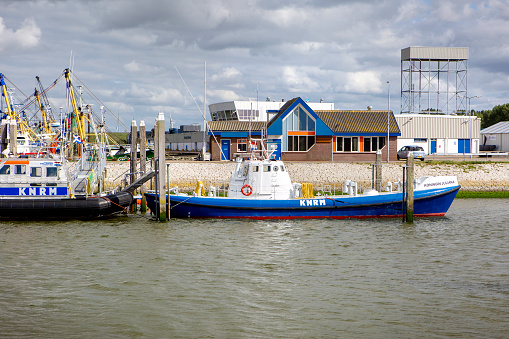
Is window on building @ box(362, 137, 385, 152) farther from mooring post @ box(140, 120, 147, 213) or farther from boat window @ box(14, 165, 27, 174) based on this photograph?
boat window @ box(14, 165, 27, 174)

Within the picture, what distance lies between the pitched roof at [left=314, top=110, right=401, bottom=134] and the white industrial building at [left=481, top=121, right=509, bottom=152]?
27.9 metres

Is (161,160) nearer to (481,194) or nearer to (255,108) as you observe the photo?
(481,194)

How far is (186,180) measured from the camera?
39.6 m

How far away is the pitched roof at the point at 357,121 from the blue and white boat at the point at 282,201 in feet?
74.7

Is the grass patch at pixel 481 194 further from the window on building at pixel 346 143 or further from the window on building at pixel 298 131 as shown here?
the window on building at pixel 298 131

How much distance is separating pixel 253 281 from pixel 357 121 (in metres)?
37.7

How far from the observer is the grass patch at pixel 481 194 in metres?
38.1

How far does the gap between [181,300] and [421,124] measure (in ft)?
171

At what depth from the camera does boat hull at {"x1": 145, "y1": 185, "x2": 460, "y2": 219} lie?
25234mm

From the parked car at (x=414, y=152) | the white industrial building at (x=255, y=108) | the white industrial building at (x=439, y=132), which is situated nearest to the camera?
the parked car at (x=414, y=152)

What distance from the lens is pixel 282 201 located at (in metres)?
25.3

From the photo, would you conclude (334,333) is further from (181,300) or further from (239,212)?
(239,212)

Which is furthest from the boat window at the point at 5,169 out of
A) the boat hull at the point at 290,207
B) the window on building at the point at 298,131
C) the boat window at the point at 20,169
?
the window on building at the point at 298,131

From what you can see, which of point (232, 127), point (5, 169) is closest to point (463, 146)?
point (232, 127)
